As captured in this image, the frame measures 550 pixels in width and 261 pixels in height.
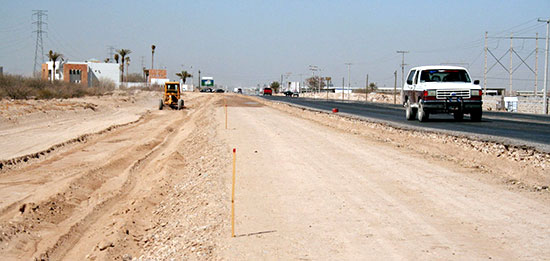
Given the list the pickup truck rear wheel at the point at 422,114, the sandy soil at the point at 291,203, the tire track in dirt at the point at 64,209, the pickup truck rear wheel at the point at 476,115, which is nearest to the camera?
the sandy soil at the point at 291,203

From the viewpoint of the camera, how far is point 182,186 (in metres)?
14.8

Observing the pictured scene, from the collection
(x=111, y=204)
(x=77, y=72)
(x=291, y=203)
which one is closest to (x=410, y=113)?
(x=111, y=204)

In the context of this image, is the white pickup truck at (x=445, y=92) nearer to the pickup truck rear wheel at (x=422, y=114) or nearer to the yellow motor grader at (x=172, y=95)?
the pickup truck rear wheel at (x=422, y=114)

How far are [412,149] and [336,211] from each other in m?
8.75

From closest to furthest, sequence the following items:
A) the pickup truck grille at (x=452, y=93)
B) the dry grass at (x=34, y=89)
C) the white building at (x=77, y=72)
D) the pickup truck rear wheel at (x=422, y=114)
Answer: the pickup truck grille at (x=452, y=93), the pickup truck rear wheel at (x=422, y=114), the dry grass at (x=34, y=89), the white building at (x=77, y=72)

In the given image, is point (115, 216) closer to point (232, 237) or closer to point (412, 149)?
point (232, 237)

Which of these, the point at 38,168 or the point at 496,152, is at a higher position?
the point at 496,152

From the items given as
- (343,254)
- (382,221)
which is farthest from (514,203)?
(343,254)

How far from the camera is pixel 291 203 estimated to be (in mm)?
10211

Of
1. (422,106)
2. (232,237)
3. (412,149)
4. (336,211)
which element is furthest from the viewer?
(422,106)

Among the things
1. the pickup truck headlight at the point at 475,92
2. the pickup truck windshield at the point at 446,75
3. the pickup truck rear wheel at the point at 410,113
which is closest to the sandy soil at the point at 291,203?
the pickup truck headlight at the point at 475,92

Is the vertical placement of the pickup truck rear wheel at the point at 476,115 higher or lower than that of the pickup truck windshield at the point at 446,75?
lower

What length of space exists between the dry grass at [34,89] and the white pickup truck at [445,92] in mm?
42734

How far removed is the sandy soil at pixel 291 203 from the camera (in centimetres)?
771
